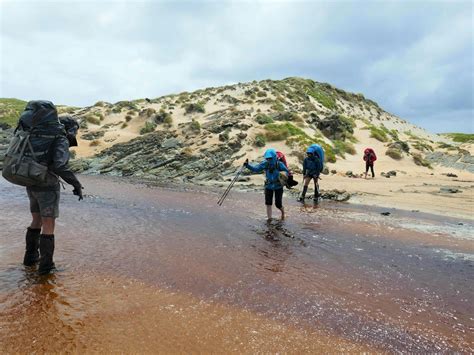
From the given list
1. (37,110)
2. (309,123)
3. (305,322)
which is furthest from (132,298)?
(309,123)

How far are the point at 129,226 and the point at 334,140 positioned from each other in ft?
87.1

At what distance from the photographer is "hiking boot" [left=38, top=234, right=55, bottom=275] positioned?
229 inches

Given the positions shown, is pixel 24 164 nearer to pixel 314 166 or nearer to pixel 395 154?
pixel 314 166

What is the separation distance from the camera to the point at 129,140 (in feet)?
107

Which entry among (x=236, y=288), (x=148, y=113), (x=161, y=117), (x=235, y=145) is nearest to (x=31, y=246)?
(x=236, y=288)

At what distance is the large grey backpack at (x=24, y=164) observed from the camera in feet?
17.8

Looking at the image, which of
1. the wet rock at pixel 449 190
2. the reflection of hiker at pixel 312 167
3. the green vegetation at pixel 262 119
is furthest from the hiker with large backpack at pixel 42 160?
the green vegetation at pixel 262 119

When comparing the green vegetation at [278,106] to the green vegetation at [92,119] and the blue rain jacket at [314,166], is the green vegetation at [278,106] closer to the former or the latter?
the green vegetation at [92,119]

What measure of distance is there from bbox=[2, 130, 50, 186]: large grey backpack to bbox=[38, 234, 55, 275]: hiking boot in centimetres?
85

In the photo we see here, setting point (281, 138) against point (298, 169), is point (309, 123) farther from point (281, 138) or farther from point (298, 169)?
point (298, 169)

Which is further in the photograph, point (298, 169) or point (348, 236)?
point (298, 169)

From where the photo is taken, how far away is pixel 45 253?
19.2 feet

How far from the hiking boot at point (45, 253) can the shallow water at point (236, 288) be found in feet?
0.61

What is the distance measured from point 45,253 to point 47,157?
1.44 m
